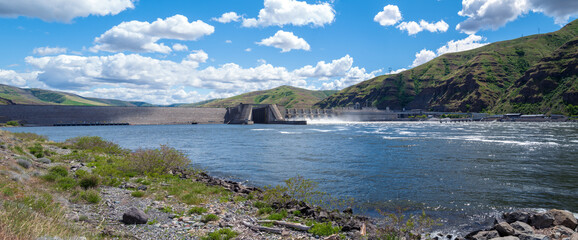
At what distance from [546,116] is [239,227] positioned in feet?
567

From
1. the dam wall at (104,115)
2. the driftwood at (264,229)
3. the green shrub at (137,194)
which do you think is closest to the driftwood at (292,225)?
the driftwood at (264,229)

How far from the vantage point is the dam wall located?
413 ft

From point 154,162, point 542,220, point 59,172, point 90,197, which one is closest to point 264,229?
point 90,197

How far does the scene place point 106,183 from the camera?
637 inches

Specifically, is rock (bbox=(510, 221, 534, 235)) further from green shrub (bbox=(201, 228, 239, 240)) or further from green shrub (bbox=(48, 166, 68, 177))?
green shrub (bbox=(48, 166, 68, 177))

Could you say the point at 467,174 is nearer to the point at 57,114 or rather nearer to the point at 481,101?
the point at 57,114

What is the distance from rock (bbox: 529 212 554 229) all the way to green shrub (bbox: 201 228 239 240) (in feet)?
36.9

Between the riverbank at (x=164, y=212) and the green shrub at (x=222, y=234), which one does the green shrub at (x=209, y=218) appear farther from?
the green shrub at (x=222, y=234)

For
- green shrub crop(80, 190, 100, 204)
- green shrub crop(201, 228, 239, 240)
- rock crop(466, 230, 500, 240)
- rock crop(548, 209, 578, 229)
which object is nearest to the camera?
green shrub crop(201, 228, 239, 240)

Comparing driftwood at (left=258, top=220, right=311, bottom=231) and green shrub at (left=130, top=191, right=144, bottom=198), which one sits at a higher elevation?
green shrub at (left=130, top=191, right=144, bottom=198)

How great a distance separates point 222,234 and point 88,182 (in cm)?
902

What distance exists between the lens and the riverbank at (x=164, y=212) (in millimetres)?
9023

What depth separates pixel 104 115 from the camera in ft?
466

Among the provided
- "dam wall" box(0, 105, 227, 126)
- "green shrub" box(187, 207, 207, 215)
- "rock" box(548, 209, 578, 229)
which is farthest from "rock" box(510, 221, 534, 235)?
"dam wall" box(0, 105, 227, 126)
